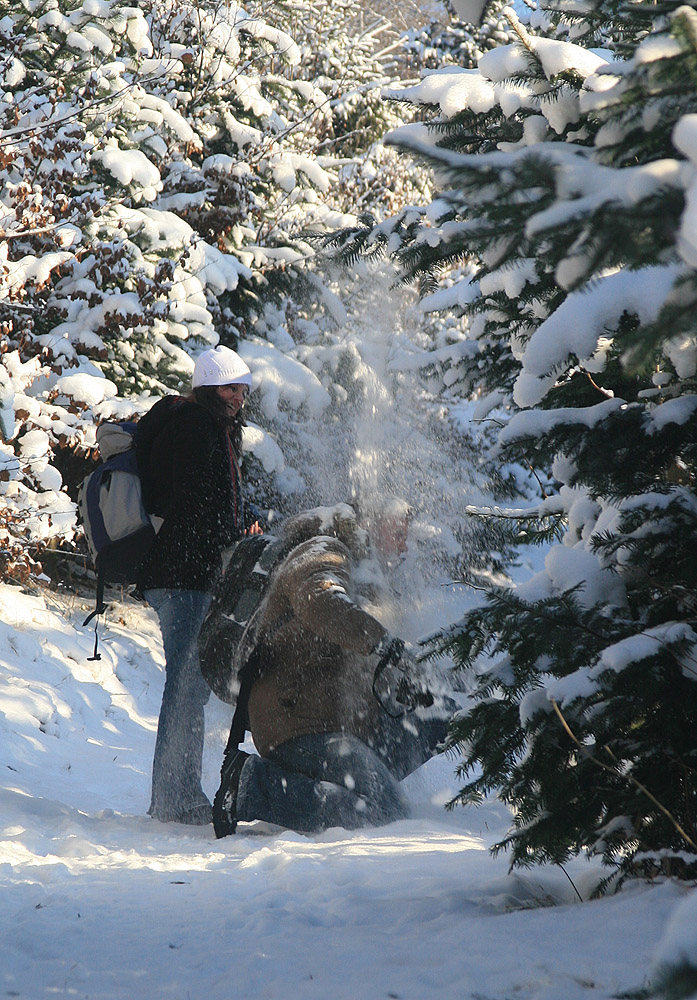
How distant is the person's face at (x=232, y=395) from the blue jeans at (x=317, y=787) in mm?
1726

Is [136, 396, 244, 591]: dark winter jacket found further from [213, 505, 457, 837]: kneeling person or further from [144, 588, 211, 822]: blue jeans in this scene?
[213, 505, 457, 837]: kneeling person

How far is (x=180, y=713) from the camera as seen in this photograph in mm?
4168

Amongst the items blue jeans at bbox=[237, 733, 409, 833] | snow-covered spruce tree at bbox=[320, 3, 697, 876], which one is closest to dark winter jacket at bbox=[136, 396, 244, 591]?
blue jeans at bbox=[237, 733, 409, 833]

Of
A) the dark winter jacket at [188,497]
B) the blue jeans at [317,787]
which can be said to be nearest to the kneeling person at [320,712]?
the blue jeans at [317,787]

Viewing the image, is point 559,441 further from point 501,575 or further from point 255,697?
point 501,575

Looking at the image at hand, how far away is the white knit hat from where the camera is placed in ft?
14.5

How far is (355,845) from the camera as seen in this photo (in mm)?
3225

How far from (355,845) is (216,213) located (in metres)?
7.68

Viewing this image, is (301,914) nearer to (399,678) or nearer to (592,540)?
(592,540)

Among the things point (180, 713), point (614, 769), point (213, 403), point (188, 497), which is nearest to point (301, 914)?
point (614, 769)

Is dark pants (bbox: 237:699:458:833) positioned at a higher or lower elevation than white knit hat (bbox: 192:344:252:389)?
lower

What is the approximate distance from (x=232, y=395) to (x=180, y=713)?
5.28 ft

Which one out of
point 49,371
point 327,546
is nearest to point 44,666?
point 49,371

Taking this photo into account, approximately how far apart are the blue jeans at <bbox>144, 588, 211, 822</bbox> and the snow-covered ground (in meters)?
0.15
